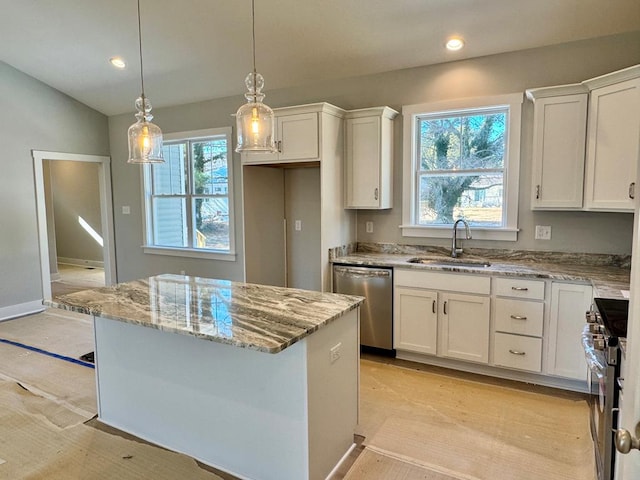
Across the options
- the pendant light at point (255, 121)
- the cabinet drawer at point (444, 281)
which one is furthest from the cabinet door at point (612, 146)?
the pendant light at point (255, 121)

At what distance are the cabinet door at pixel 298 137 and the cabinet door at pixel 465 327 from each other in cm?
172

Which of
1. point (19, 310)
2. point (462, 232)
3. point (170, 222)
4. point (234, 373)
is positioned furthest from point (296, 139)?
point (19, 310)

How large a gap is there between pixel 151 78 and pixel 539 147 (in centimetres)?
412

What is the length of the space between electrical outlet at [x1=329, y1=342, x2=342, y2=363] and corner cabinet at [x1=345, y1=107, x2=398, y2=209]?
1983 mm

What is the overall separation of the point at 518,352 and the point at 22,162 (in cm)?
572

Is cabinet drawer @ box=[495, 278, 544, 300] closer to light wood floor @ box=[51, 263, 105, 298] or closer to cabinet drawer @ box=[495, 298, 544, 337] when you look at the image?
cabinet drawer @ box=[495, 298, 544, 337]

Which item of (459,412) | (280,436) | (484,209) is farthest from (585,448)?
(484,209)

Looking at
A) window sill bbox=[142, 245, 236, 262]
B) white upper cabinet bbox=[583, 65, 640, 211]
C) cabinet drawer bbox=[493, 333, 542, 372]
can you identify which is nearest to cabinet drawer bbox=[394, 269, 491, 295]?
cabinet drawer bbox=[493, 333, 542, 372]

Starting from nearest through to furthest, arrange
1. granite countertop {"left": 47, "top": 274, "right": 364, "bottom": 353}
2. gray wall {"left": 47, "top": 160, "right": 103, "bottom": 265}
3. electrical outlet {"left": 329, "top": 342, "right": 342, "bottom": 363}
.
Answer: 1. granite countertop {"left": 47, "top": 274, "right": 364, "bottom": 353}
2. electrical outlet {"left": 329, "top": 342, "right": 342, "bottom": 363}
3. gray wall {"left": 47, "top": 160, "right": 103, "bottom": 265}

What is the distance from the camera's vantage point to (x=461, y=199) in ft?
12.8

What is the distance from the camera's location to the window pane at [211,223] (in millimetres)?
5250

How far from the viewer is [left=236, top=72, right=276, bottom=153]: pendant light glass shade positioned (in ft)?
7.23

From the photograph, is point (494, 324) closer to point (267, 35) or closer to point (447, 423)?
point (447, 423)

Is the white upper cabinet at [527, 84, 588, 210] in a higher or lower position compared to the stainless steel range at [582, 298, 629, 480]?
higher
